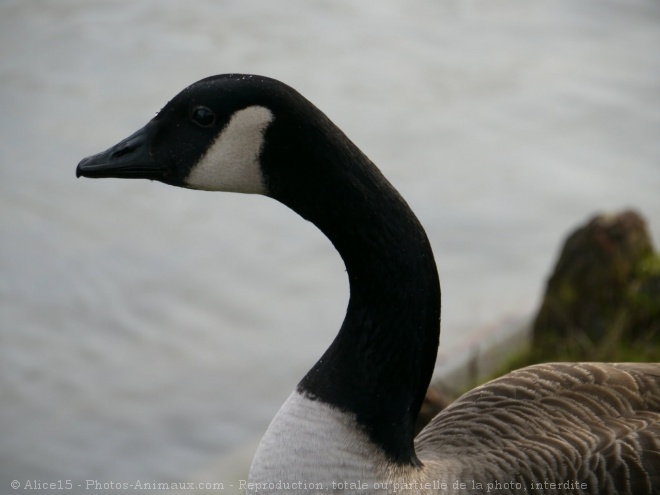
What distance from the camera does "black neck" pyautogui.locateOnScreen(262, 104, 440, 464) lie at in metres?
2.22

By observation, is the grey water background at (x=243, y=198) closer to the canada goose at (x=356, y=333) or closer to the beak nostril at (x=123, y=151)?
the canada goose at (x=356, y=333)

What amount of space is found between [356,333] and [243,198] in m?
3.76

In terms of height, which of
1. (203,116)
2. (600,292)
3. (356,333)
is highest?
(203,116)

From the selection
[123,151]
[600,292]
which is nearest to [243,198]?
[600,292]

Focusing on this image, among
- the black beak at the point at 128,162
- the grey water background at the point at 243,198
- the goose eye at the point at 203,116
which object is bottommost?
the grey water background at the point at 243,198

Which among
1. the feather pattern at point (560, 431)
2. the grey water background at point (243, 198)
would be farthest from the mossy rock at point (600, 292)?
the feather pattern at point (560, 431)

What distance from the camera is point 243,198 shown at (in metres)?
6.03

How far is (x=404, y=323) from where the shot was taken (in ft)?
7.57

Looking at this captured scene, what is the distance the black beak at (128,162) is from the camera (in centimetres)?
230

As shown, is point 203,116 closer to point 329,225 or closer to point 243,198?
point 329,225

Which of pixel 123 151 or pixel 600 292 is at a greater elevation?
pixel 123 151

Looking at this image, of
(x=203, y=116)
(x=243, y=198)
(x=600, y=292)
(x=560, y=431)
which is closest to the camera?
(x=203, y=116)

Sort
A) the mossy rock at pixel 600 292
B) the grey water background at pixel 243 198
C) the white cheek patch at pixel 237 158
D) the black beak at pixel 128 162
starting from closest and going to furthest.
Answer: the white cheek patch at pixel 237 158 < the black beak at pixel 128 162 < the mossy rock at pixel 600 292 < the grey water background at pixel 243 198

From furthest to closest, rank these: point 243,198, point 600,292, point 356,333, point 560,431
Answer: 1. point 243,198
2. point 600,292
3. point 560,431
4. point 356,333
